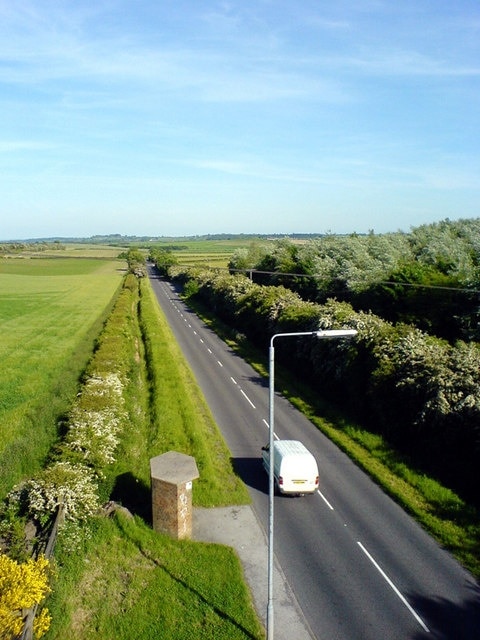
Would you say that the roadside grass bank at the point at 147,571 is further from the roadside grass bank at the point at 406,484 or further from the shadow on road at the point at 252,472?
the roadside grass bank at the point at 406,484

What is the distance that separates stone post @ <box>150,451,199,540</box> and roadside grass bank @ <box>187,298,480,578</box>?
8.51 m

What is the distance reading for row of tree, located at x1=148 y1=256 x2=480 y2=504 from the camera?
21.0 metres

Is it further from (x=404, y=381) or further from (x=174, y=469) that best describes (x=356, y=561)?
(x=404, y=381)

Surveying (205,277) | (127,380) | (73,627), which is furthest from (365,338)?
(205,277)

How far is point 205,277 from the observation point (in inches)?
3403

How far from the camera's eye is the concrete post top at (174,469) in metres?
16.2

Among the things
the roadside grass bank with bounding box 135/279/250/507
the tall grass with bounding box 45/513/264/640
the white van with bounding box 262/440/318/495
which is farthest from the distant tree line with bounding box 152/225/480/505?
the tall grass with bounding box 45/513/264/640

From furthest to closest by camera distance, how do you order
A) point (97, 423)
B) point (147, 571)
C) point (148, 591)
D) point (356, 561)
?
point (97, 423)
point (356, 561)
point (147, 571)
point (148, 591)

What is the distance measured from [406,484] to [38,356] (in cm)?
3601

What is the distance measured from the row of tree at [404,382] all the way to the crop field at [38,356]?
55.8ft

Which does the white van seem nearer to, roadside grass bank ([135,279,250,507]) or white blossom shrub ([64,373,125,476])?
roadside grass bank ([135,279,250,507])

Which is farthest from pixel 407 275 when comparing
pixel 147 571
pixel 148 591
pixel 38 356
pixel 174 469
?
pixel 38 356

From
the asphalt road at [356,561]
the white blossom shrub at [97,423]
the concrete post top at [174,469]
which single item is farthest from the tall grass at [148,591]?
the white blossom shrub at [97,423]

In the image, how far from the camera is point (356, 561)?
15.8 metres
